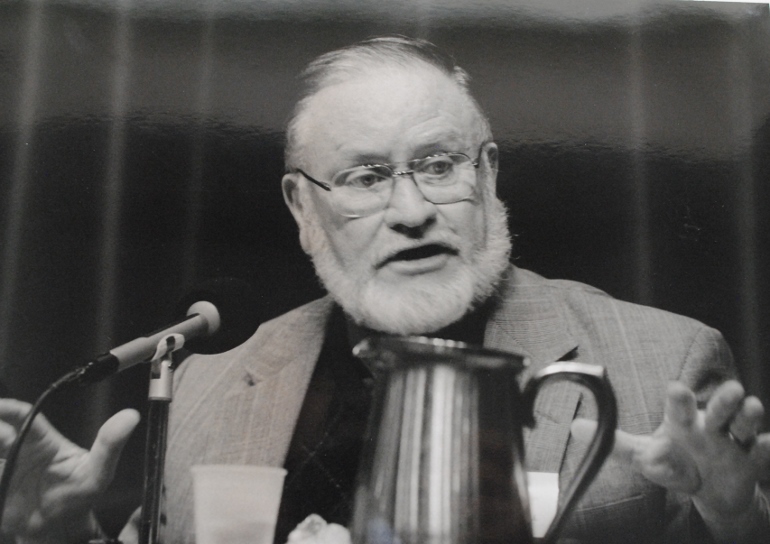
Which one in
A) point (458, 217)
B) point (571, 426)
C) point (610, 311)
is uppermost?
point (458, 217)

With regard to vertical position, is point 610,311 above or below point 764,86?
below

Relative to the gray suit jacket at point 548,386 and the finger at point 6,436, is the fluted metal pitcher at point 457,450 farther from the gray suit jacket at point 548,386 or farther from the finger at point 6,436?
the finger at point 6,436

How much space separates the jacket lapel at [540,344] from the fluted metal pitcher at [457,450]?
10 cm

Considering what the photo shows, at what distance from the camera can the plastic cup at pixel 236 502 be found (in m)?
1.18

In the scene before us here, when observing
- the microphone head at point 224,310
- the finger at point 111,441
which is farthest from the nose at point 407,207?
the finger at point 111,441

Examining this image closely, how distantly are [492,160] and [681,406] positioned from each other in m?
0.52

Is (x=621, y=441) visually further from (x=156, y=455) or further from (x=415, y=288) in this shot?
(x=156, y=455)

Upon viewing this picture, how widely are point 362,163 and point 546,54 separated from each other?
435 millimetres

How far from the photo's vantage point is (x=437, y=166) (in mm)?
1426

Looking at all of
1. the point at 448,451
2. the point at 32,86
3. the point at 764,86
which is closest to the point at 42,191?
the point at 32,86

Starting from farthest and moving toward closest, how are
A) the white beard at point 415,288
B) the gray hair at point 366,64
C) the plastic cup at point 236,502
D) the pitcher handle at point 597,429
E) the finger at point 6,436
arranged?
the gray hair at point 366,64 → the white beard at point 415,288 → the finger at point 6,436 → the plastic cup at point 236,502 → the pitcher handle at point 597,429

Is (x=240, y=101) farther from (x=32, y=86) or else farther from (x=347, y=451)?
(x=347, y=451)

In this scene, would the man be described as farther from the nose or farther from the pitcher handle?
the pitcher handle

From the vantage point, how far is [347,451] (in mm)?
1292
